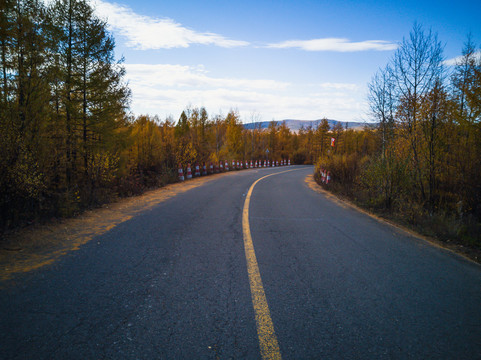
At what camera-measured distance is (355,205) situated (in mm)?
10273

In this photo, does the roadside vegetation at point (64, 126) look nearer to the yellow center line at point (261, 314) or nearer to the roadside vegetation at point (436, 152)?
the yellow center line at point (261, 314)

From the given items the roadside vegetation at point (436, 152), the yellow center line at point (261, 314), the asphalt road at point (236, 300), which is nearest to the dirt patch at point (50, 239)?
the asphalt road at point (236, 300)

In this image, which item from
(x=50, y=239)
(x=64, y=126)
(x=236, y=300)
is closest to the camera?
(x=236, y=300)

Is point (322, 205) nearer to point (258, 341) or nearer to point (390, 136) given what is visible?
point (390, 136)

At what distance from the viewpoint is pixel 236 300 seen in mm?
3078

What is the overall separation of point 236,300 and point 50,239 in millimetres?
4372

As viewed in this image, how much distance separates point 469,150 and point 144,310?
991cm

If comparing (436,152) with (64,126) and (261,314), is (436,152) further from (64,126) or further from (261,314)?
(64,126)

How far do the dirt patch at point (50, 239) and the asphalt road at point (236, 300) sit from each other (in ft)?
1.02

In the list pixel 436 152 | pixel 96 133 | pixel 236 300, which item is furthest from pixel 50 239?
pixel 436 152

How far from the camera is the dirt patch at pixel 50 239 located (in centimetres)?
409

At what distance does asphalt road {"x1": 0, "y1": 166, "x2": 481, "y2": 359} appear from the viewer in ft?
7.63

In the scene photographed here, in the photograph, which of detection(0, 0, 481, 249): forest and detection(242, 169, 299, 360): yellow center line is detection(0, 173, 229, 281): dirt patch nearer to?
detection(0, 0, 481, 249): forest

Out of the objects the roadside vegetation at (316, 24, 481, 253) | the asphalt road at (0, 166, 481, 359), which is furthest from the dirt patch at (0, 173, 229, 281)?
the roadside vegetation at (316, 24, 481, 253)
